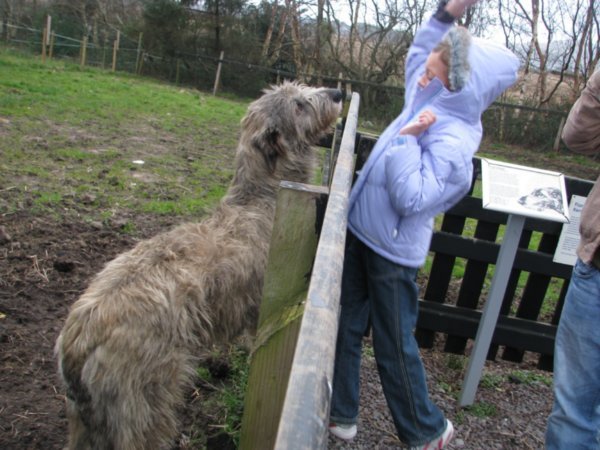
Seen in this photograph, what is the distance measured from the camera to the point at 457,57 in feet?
8.02

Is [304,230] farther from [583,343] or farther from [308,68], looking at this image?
[308,68]

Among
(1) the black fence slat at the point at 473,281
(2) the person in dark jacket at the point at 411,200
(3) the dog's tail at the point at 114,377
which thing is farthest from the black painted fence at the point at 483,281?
(3) the dog's tail at the point at 114,377

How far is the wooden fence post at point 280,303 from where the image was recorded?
6.30 ft

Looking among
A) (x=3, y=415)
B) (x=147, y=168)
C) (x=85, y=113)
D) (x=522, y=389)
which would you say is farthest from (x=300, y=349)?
(x=85, y=113)

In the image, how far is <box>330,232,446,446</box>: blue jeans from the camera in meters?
2.83

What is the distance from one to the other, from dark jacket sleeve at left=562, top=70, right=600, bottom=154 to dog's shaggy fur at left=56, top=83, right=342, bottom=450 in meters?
1.78

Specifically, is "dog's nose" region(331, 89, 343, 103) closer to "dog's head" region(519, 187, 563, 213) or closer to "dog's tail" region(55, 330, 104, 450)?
"dog's head" region(519, 187, 563, 213)

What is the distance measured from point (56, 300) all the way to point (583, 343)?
3.80 metres

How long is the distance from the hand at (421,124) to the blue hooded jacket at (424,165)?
0.11 feet

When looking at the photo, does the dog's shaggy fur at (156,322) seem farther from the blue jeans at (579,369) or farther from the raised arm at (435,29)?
the blue jeans at (579,369)

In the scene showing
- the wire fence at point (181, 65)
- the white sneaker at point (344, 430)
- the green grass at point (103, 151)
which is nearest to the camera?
the white sneaker at point (344, 430)

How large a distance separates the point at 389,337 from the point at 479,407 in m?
1.46

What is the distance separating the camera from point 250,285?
3242 mm

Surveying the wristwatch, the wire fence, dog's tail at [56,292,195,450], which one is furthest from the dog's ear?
the wire fence
